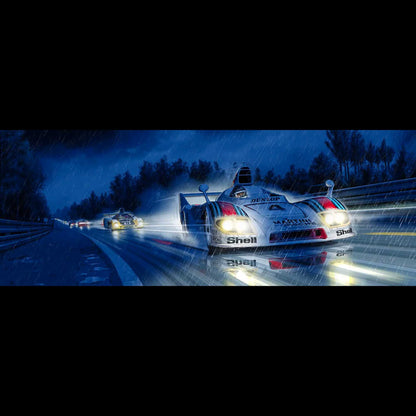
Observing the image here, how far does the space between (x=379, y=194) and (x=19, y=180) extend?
4524 millimetres

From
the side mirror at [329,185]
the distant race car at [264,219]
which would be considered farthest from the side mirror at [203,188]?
the side mirror at [329,185]

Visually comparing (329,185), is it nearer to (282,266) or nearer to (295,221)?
(295,221)

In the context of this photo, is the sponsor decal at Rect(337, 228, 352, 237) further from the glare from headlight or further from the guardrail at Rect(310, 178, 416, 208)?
the glare from headlight

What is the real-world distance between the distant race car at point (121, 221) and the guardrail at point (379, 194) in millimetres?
2305

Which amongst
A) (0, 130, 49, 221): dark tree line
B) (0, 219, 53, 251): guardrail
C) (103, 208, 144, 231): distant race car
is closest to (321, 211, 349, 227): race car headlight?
(103, 208, 144, 231): distant race car

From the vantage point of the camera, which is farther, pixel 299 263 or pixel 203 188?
pixel 203 188

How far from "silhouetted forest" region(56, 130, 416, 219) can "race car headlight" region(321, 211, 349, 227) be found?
40 cm

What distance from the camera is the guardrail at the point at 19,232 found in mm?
3549

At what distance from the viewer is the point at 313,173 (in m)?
3.22

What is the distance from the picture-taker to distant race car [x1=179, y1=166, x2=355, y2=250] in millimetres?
2654

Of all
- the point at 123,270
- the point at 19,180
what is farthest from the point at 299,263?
the point at 19,180

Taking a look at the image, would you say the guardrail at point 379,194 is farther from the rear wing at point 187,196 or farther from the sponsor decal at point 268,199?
the rear wing at point 187,196
